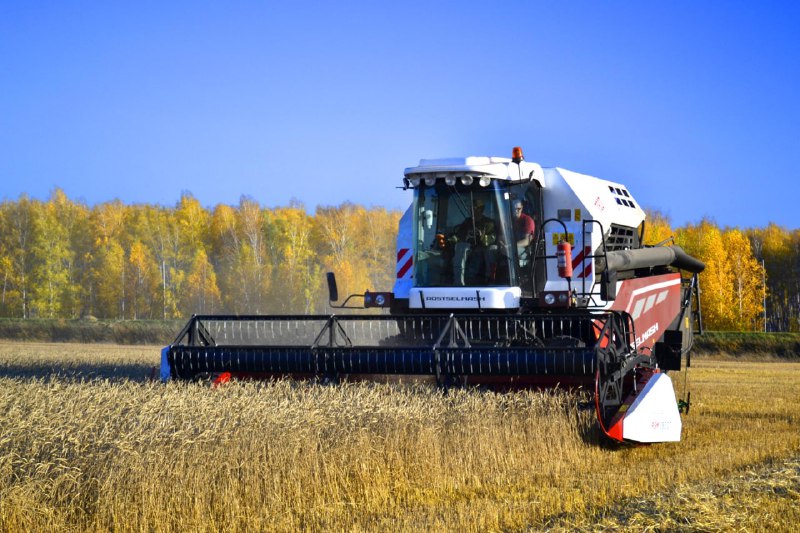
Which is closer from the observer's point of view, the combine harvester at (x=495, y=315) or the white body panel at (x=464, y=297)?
the combine harvester at (x=495, y=315)

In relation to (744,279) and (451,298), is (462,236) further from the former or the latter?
(744,279)

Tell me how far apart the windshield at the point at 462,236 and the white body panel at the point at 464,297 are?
13 cm

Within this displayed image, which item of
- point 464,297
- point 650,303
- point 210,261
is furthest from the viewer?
point 210,261

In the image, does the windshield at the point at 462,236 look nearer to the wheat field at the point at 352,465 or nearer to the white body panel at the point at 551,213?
the white body panel at the point at 551,213

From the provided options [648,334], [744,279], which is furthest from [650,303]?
[744,279]

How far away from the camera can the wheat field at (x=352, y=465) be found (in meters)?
4.46

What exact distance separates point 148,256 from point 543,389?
130 feet

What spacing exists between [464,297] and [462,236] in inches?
25.3

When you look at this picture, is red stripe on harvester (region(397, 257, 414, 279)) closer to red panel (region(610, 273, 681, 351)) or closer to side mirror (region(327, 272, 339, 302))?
side mirror (region(327, 272, 339, 302))

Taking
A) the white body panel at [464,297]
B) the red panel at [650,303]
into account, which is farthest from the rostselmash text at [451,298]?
the red panel at [650,303]

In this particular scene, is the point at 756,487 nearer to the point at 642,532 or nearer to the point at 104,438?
the point at 642,532

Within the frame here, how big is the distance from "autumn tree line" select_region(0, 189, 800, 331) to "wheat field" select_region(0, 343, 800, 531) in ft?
103

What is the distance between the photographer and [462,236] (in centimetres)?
873

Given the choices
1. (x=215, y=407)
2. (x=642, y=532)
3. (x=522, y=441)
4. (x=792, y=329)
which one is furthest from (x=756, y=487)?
(x=792, y=329)
